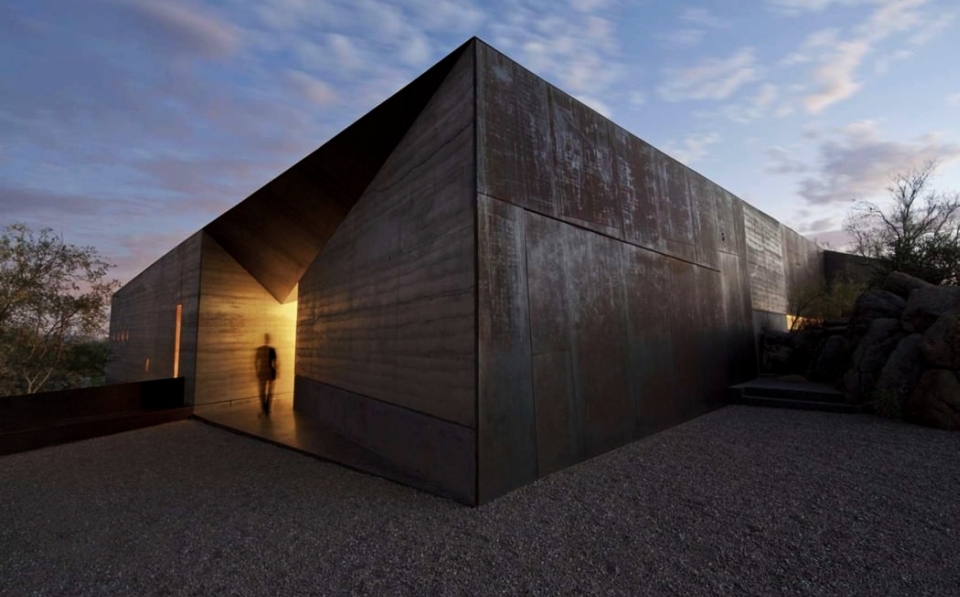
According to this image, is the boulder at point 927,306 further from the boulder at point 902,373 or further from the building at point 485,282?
the building at point 485,282

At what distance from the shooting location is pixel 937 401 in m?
5.68

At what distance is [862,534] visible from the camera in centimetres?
283

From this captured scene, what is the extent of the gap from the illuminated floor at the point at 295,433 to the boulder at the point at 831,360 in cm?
1026

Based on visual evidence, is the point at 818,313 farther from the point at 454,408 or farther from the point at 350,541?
the point at 350,541

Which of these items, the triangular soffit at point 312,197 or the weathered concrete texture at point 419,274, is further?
the triangular soffit at point 312,197

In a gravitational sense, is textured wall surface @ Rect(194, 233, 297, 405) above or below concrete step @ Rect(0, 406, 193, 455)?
above

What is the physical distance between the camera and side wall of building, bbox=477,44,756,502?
3865 mm

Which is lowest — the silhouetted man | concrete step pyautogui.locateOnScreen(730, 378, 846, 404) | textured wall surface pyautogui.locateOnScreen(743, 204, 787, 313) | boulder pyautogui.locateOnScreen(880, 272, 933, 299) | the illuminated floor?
the illuminated floor

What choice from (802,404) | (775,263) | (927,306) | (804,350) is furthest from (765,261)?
(802,404)

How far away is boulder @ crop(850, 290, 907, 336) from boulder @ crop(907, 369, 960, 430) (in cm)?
245

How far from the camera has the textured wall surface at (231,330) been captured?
859 centimetres

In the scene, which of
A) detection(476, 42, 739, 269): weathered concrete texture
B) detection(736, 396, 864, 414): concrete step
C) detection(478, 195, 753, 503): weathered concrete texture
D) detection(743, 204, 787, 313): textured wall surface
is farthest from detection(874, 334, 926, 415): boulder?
detection(476, 42, 739, 269): weathered concrete texture

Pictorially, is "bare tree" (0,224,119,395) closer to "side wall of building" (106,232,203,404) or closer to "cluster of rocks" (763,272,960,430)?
"side wall of building" (106,232,203,404)

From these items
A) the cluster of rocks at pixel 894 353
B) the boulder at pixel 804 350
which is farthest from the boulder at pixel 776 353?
the boulder at pixel 804 350
